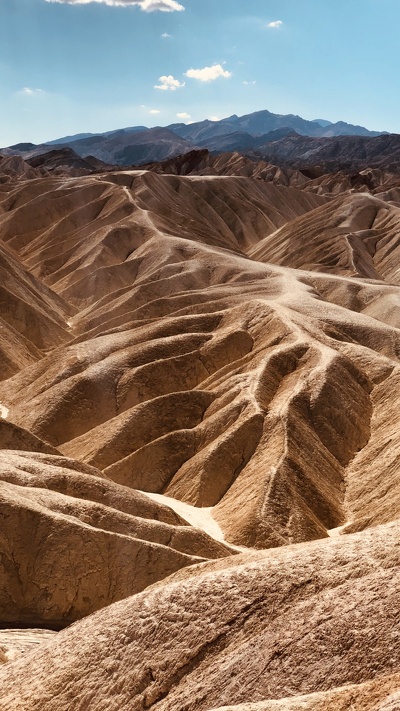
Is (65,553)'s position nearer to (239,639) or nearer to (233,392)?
(239,639)

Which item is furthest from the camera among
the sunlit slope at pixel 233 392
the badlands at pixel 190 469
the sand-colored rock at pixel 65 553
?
the sunlit slope at pixel 233 392

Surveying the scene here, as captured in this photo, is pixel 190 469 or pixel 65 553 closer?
pixel 65 553

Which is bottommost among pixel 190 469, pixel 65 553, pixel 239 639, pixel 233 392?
pixel 239 639

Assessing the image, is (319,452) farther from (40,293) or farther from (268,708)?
(40,293)

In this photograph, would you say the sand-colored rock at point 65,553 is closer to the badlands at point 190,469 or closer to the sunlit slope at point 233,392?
the badlands at point 190,469

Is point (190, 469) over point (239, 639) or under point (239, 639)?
over

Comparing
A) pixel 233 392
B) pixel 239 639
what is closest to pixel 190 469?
pixel 233 392

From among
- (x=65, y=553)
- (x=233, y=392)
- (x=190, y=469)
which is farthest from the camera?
(x=233, y=392)

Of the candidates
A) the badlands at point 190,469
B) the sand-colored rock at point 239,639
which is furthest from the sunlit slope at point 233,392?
the sand-colored rock at point 239,639
